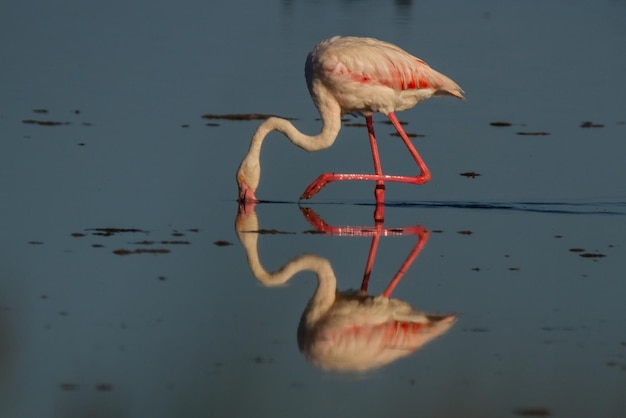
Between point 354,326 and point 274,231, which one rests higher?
point 354,326

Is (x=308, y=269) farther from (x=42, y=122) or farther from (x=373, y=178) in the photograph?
(x=42, y=122)

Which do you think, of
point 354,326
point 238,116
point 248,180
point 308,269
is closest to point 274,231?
point 248,180

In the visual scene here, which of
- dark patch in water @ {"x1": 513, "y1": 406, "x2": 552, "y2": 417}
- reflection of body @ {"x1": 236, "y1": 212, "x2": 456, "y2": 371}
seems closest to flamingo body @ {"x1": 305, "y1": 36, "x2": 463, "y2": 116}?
reflection of body @ {"x1": 236, "y1": 212, "x2": 456, "y2": 371}

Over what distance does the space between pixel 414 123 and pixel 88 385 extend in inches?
345

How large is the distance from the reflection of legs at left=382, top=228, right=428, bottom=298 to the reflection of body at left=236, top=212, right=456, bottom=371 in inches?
1.3

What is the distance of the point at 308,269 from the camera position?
29.9ft

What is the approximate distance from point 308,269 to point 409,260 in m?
0.75

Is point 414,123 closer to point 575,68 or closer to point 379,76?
point 379,76

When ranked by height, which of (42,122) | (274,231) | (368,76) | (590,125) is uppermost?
(368,76)

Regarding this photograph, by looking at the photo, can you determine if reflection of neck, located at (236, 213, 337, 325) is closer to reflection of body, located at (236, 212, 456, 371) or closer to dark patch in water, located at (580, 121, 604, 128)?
reflection of body, located at (236, 212, 456, 371)

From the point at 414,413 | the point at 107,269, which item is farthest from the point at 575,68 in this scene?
the point at 414,413

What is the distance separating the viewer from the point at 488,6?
26.1 metres

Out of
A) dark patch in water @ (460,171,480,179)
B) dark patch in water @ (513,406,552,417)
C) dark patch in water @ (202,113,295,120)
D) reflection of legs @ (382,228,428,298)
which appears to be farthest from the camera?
dark patch in water @ (202,113,295,120)

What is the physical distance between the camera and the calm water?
6.71 metres
